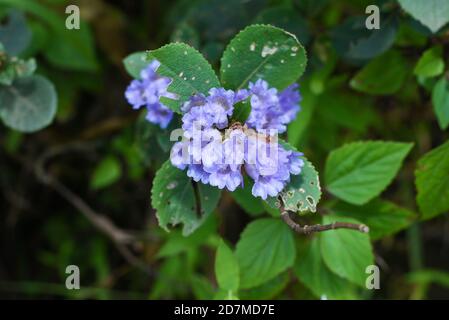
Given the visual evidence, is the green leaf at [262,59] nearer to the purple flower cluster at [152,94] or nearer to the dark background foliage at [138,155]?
the purple flower cluster at [152,94]

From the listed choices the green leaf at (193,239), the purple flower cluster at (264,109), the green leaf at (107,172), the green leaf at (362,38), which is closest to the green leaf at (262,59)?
the purple flower cluster at (264,109)

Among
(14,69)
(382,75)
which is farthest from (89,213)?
(382,75)

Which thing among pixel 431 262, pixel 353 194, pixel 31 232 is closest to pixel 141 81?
pixel 353 194

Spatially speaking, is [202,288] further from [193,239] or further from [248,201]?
[248,201]

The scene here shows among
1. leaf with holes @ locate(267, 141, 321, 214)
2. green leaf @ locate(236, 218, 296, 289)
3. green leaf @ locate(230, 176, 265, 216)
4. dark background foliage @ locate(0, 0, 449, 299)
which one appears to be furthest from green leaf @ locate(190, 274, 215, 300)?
leaf with holes @ locate(267, 141, 321, 214)

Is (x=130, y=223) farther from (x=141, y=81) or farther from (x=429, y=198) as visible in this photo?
(x=429, y=198)
